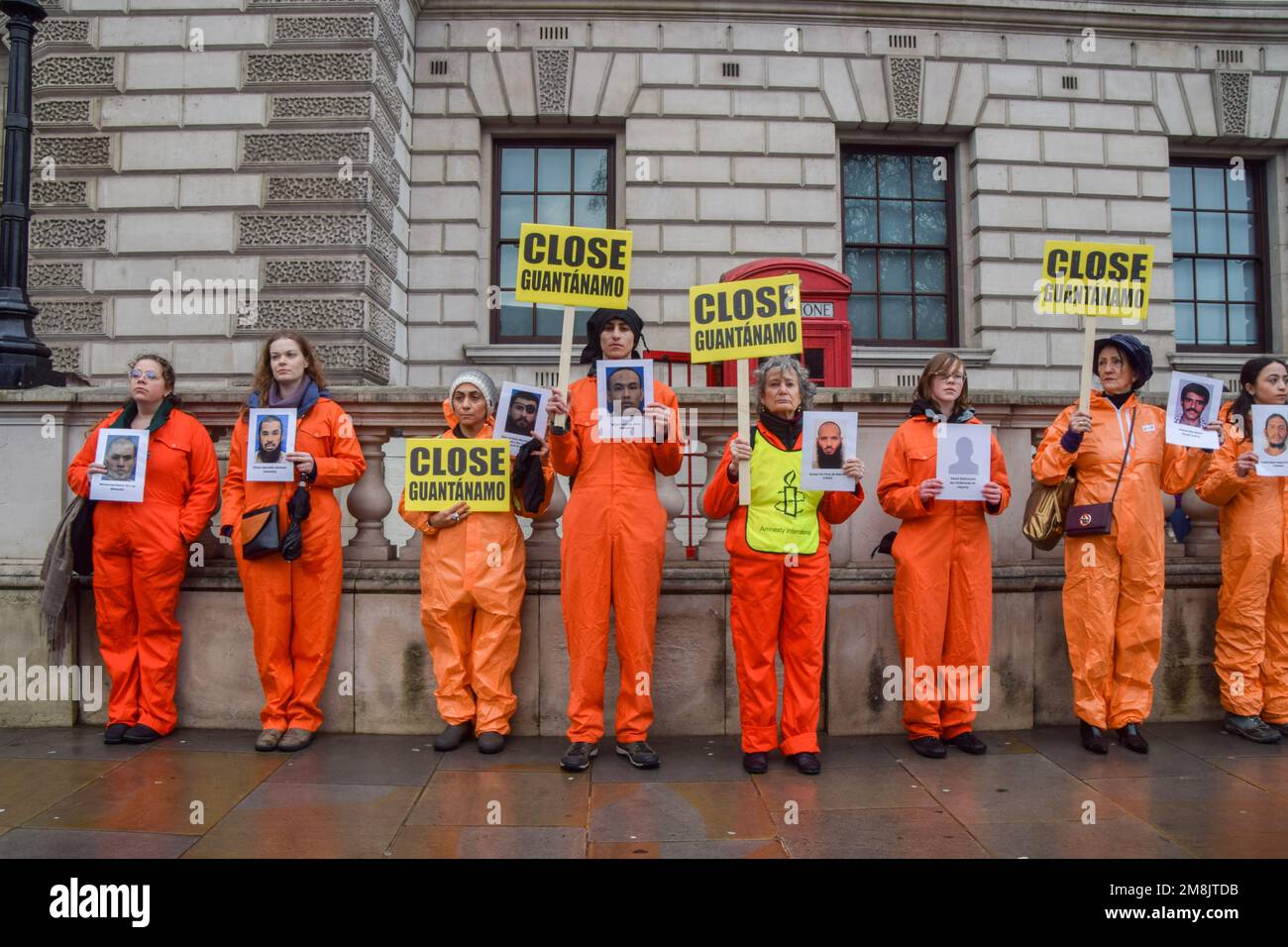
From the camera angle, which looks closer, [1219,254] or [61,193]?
[61,193]

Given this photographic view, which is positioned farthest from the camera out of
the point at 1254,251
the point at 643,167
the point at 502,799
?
Answer: the point at 1254,251

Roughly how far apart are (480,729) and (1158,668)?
4.18 meters

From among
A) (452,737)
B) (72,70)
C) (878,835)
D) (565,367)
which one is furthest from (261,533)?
(72,70)

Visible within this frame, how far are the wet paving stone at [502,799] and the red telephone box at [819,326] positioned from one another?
4.88 metres

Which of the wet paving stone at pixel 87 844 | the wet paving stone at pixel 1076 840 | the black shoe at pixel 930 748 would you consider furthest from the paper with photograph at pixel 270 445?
the wet paving stone at pixel 1076 840

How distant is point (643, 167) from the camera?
11984 mm

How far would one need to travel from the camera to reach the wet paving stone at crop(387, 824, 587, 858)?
3.47 meters

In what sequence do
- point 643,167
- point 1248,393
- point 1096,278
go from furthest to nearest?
1. point 643,167
2. point 1248,393
3. point 1096,278

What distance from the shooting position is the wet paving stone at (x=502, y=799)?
384 centimetres

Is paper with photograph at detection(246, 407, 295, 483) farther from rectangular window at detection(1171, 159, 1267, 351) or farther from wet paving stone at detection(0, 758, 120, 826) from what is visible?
rectangular window at detection(1171, 159, 1267, 351)

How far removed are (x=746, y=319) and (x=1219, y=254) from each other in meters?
12.0

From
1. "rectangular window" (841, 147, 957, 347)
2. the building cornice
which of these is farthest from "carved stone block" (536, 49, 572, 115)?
"rectangular window" (841, 147, 957, 347)

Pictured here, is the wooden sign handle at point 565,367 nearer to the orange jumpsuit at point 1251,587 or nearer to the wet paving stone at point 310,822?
the wet paving stone at point 310,822

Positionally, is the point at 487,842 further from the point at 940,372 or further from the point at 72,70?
the point at 72,70
